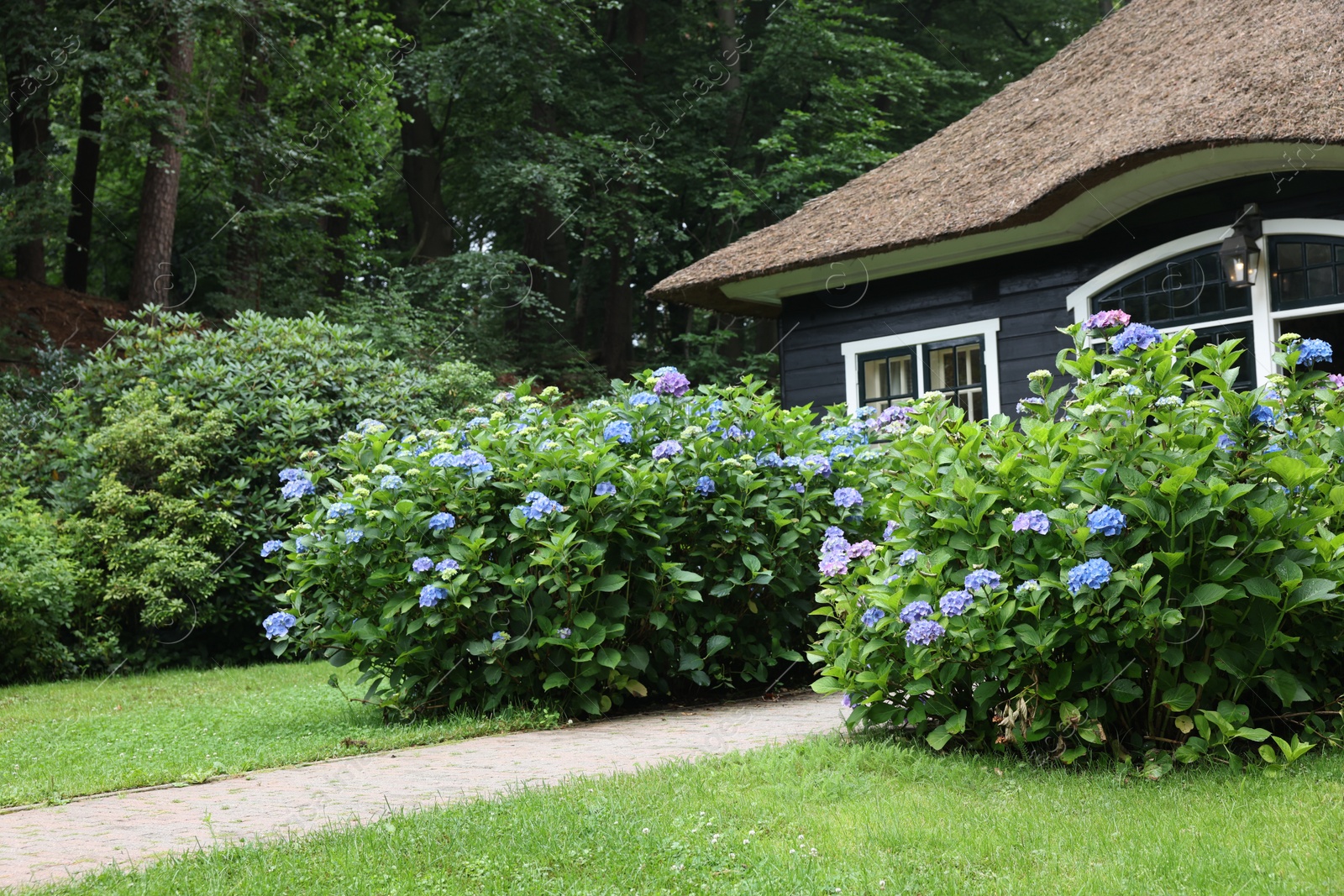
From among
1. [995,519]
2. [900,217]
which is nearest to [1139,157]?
[900,217]

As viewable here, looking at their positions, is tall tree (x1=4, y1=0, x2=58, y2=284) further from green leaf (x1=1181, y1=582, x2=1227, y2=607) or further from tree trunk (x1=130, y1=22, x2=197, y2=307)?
green leaf (x1=1181, y1=582, x2=1227, y2=607)

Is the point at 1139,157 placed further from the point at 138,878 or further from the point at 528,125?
the point at 528,125

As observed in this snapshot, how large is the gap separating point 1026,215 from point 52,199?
1328cm

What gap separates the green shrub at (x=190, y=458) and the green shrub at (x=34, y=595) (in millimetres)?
286

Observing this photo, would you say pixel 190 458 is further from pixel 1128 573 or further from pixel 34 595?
pixel 1128 573

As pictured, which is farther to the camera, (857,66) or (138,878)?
(857,66)

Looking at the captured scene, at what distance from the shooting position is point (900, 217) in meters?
10.7

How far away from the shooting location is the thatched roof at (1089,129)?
27.2 ft

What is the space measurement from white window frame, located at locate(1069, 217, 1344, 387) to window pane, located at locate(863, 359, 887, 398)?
279 cm

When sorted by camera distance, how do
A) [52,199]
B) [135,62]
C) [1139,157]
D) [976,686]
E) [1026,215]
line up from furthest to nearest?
[52,199] < [135,62] < [1026,215] < [1139,157] < [976,686]

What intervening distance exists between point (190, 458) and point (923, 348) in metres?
6.78

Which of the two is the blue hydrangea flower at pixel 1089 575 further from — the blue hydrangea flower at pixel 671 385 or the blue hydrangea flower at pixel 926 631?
the blue hydrangea flower at pixel 671 385

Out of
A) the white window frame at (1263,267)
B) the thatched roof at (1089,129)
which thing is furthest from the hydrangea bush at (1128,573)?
the thatched roof at (1089,129)

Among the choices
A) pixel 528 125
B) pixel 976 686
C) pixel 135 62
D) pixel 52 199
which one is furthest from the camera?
pixel 528 125
